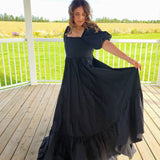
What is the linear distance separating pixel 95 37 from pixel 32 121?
163 centimetres

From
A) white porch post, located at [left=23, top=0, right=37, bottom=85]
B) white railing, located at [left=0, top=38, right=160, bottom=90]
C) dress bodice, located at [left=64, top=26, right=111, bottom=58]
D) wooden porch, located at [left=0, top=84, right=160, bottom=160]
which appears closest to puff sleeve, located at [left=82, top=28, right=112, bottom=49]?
dress bodice, located at [left=64, top=26, right=111, bottom=58]

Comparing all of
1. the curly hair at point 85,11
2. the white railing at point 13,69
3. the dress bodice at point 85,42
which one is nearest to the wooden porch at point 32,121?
the white railing at point 13,69

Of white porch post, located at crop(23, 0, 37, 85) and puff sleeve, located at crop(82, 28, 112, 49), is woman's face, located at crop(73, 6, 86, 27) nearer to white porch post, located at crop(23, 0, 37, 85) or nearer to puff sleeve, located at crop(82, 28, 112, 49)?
puff sleeve, located at crop(82, 28, 112, 49)

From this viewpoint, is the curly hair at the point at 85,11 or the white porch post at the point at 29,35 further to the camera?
the white porch post at the point at 29,35

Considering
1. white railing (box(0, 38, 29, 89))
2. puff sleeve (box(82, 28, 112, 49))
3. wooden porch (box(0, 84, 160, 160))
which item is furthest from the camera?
white railing (box(0, 38, 29, 89))

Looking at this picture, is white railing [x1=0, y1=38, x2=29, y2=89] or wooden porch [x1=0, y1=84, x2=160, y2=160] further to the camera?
white railing [x1=0, y1=38, x2=29, y2=89]

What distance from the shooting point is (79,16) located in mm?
1539

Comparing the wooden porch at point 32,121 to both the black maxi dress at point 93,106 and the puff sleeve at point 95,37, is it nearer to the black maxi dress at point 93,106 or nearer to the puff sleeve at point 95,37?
the black maxi dress at point 93,106

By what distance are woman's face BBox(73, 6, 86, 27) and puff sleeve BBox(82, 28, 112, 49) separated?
11 centimetres

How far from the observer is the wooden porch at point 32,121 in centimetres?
192

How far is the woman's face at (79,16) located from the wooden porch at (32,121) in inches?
54.9

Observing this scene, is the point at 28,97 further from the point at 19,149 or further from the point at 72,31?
the point at 72,31

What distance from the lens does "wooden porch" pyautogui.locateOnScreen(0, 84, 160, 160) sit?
192cm

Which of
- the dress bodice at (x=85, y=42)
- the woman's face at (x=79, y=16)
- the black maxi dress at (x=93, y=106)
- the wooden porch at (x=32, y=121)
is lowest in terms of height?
the wooden porch at (x=32, y=121)
